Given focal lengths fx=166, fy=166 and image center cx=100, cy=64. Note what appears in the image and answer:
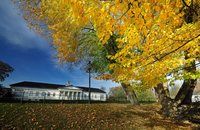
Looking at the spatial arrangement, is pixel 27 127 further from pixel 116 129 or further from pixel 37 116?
pixel 116 129

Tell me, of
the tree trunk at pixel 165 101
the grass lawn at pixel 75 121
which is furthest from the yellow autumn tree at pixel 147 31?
the tree trunk at pixel 165 101

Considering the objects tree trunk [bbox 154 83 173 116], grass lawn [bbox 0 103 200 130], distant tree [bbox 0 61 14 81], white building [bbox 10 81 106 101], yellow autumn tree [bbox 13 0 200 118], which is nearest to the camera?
yellow autumn tree [bbox 13 0 200 118]

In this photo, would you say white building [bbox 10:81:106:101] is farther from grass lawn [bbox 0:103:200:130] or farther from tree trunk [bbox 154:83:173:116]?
tree trunk [bbox 154:83:173:116]

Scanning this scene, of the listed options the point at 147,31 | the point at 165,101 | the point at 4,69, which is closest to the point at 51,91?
the point at 4,69

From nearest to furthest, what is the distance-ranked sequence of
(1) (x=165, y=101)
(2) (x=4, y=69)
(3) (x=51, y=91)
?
(1) (x=165, y=101), (2) (x=4, y=69), (3) (x=51, y=91)

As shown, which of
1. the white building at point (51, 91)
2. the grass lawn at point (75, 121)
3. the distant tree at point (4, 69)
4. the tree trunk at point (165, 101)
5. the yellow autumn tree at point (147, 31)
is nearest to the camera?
the yellow autumn tree at point (147, 31)

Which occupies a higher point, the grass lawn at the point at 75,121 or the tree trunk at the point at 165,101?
the tree trunk at the point at 165,101

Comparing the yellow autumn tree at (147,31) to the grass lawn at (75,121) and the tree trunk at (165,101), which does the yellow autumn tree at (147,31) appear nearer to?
the grass lawn at (75,121)

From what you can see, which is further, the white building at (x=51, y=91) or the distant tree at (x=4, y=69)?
the white building at (x=51, y=91)

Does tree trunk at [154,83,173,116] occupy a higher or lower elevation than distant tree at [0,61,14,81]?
lower

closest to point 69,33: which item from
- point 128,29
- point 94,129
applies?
point 94,129

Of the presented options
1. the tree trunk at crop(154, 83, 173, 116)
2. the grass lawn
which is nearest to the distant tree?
the grass lawn

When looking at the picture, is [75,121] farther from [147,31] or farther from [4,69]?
[4,69]

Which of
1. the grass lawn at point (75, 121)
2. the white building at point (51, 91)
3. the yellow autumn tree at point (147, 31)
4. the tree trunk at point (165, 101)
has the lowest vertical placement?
the grass lawn at point (75, 121)
